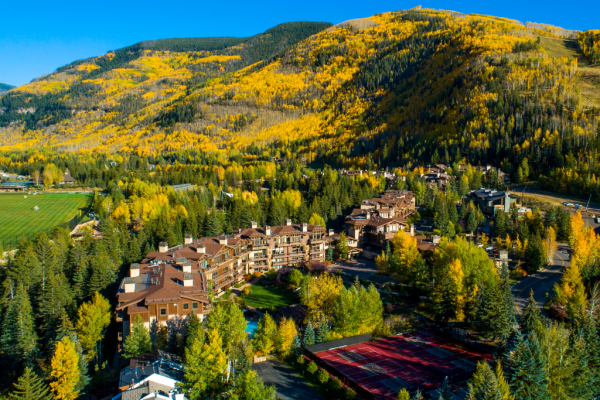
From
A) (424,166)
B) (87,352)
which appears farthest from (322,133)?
(87,352)

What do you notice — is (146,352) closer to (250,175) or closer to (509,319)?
(509,319)

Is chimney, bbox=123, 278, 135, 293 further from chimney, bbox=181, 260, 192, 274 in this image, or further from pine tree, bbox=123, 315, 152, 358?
chimney, bbox=181, 260, 192, 274

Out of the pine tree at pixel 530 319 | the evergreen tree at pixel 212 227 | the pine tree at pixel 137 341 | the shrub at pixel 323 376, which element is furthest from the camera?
the evergreen tree at pixel 212 227

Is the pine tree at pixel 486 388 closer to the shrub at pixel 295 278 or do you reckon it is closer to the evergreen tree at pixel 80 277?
the shrub at pixel 295 278

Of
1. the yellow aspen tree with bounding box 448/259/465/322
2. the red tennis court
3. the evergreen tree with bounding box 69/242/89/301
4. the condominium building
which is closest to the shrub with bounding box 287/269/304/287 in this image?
the condominium building

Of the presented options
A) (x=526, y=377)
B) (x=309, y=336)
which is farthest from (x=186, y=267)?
(x=526, y=377)

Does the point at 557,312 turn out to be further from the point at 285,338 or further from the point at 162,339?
the point at 162,339

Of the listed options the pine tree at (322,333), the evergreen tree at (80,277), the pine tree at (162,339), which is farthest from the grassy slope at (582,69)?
the pine tree at (162,339)
